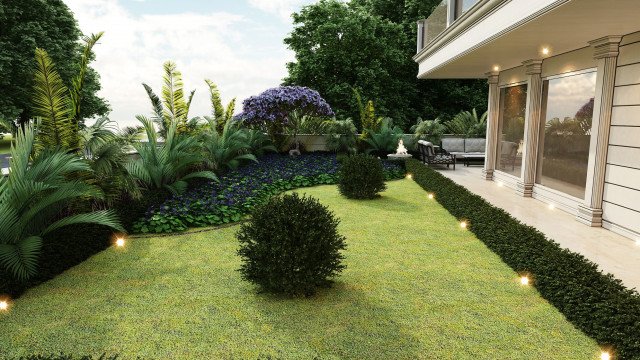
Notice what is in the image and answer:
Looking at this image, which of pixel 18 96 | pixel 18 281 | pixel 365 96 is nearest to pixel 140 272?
pixel 18 281

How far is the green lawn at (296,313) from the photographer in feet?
12.7

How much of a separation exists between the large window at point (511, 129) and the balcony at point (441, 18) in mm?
2481

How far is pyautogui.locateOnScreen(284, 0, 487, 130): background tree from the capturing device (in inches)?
961

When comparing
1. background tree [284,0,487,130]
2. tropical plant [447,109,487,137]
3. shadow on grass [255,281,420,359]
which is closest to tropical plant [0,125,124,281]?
shadow on grass [255,281,420,359]

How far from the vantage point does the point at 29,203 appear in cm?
562

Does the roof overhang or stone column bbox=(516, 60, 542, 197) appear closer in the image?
the roof overhang

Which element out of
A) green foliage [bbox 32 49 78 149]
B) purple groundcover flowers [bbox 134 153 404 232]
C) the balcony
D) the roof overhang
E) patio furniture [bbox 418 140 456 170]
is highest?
the balcony

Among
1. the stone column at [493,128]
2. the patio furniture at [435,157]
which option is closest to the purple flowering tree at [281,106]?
the patio furniture at [435,157]

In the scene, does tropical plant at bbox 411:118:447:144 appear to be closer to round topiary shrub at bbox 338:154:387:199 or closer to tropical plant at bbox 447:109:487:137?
tropical plant at bbox 447:109:487:137

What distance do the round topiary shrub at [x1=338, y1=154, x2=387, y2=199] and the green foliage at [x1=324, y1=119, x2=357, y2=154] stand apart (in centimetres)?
745

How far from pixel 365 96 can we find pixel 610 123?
17728mm

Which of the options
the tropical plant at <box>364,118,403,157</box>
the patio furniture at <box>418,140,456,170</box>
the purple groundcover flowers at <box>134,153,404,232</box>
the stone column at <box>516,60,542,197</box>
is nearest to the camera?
the purple groundcover flowers at <box>134,153,404,232</box>

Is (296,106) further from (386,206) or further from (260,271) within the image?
(260,271)

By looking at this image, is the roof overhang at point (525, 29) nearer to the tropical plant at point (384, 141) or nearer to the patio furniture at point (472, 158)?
the patio furniture at point (472, 158)
